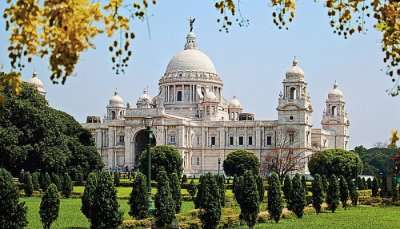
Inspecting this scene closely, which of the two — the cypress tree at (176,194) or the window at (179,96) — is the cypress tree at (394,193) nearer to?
the cypress tree at (176,194)

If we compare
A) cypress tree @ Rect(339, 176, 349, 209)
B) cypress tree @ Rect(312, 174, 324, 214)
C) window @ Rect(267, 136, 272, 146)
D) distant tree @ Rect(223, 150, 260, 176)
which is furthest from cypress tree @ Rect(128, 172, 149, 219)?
window @ Rect(267, 136, 272, 146)

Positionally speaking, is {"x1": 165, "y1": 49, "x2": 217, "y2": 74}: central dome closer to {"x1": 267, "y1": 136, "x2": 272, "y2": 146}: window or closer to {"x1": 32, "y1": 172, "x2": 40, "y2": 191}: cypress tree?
{"x1": 267, "y1": 136, "x2": 272, "y2": 146}: window

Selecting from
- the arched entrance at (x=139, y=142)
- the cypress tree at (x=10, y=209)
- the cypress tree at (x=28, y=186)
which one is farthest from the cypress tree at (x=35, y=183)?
the arched entrance at (x=139, y=142)

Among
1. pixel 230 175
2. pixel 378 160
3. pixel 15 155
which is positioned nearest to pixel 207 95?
pixel 230 175

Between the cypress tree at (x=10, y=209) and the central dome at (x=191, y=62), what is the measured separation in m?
77.3

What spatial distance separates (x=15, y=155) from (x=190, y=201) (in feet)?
40.0

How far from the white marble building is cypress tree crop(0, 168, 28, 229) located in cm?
6114

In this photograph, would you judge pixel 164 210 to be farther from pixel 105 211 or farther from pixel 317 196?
pixel 317 196

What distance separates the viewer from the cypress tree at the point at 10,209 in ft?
56.0

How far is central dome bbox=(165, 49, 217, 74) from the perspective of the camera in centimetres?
9488

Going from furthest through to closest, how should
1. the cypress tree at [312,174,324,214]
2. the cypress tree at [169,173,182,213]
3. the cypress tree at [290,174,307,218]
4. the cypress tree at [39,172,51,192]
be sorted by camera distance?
the cypress tree at [39,172,51,192] → the cypress tree at [312,174,324,214] → the cypress tree at [290,174,307,218] → the cypress tree at [169,173,182,213]

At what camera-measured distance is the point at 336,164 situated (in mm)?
63219

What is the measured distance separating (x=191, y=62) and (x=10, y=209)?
78.7 m

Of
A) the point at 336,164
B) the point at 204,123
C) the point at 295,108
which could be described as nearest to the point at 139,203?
the point at 336,164
